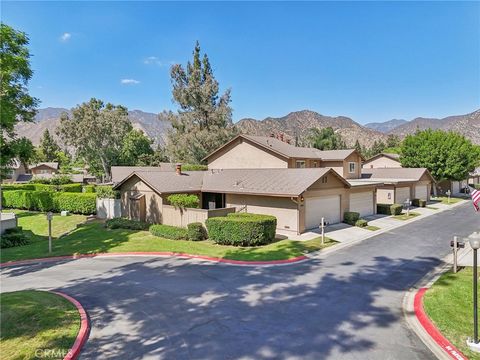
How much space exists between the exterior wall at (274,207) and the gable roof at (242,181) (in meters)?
0.76

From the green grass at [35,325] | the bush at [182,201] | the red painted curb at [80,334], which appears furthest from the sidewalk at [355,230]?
the green grass at [35,325]

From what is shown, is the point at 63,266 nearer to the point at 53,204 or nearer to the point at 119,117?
the point at 53,204

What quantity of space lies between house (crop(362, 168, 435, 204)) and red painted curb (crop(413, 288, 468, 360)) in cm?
2458

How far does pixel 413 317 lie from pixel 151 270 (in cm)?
1094

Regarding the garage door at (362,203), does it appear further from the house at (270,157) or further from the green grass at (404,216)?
the house at (270,157)

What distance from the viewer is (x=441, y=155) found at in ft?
149

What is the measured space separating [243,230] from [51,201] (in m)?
27.6

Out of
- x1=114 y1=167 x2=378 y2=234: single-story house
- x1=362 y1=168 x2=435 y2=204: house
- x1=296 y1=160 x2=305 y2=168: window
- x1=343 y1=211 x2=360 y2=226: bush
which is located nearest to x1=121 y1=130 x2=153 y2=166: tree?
x1=114 y1=167 x2=378 y2=234: single-story house

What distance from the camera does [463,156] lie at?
152 ft

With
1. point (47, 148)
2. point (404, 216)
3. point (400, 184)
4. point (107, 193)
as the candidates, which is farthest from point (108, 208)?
point (47, 148)

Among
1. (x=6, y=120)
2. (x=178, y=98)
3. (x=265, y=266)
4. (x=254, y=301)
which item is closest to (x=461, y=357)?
(x=254, y=301)

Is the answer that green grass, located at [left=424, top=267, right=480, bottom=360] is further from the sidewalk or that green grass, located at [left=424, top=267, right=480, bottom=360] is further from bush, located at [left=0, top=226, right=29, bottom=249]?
bush, located at [left=0, top=226, right=29, bottom=249]

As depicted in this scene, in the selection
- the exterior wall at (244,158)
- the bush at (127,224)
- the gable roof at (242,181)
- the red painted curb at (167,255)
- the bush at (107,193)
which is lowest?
the red painted curb at (167,255)

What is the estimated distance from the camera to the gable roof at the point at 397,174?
3917 centimetres
